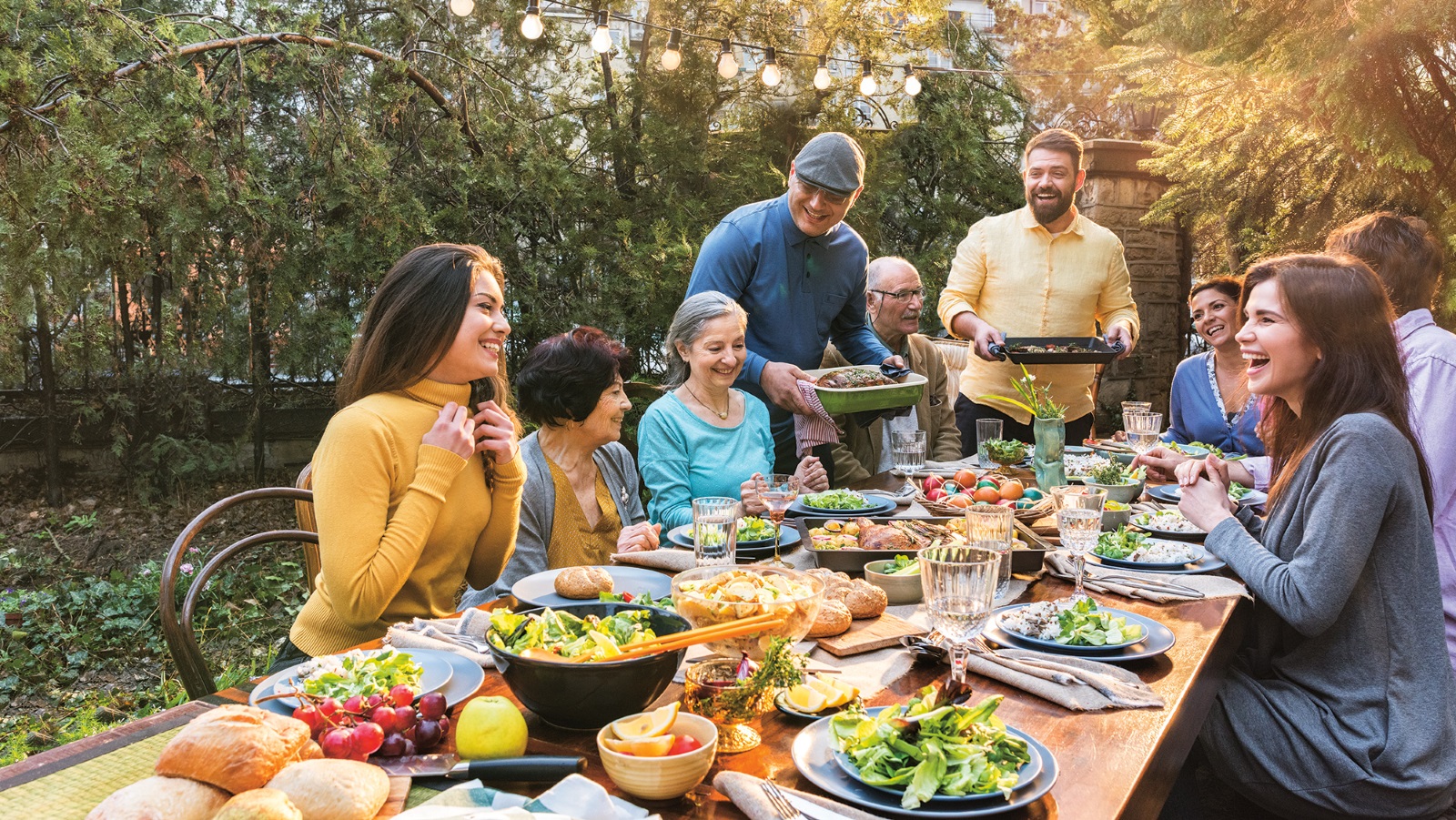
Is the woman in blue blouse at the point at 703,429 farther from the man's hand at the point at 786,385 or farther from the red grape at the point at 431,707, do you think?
the red grape at the point at 431,707

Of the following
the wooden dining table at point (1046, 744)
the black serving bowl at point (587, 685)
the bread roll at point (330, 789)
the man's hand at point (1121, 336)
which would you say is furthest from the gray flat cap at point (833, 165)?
the bread roll at point (330, 789)

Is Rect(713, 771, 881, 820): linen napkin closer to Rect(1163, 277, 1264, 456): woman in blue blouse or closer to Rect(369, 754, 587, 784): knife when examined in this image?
Rect(369, 754, 587, 784): knife

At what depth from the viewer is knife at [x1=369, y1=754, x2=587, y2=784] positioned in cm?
120

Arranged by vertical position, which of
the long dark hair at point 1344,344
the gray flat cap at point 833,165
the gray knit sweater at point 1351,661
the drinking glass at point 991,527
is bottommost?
the gray knit sweater at point 1351,661

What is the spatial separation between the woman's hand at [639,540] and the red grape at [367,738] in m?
1.17

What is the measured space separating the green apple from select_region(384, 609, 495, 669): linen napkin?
33 cm

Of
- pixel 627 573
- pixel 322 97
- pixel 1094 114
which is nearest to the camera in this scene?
pixel 627 573

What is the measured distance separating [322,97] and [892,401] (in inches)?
140

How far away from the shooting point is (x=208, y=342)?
18.5ft

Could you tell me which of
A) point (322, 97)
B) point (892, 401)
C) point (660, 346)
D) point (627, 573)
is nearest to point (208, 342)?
point (322, 97)

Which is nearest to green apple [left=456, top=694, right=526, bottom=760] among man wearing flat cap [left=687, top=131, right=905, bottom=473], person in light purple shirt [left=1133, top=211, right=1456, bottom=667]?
person in light purple shirt [left=1133, top=211, right=1456, bottom=667]

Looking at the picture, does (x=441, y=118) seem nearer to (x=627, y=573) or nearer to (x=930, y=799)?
(x=627, y=573)

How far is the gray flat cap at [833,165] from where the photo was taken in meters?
3.65

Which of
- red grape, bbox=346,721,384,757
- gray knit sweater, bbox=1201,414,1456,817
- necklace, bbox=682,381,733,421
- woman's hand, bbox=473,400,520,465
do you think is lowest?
gray knit sweater, bbox=1201,414,1456,817
